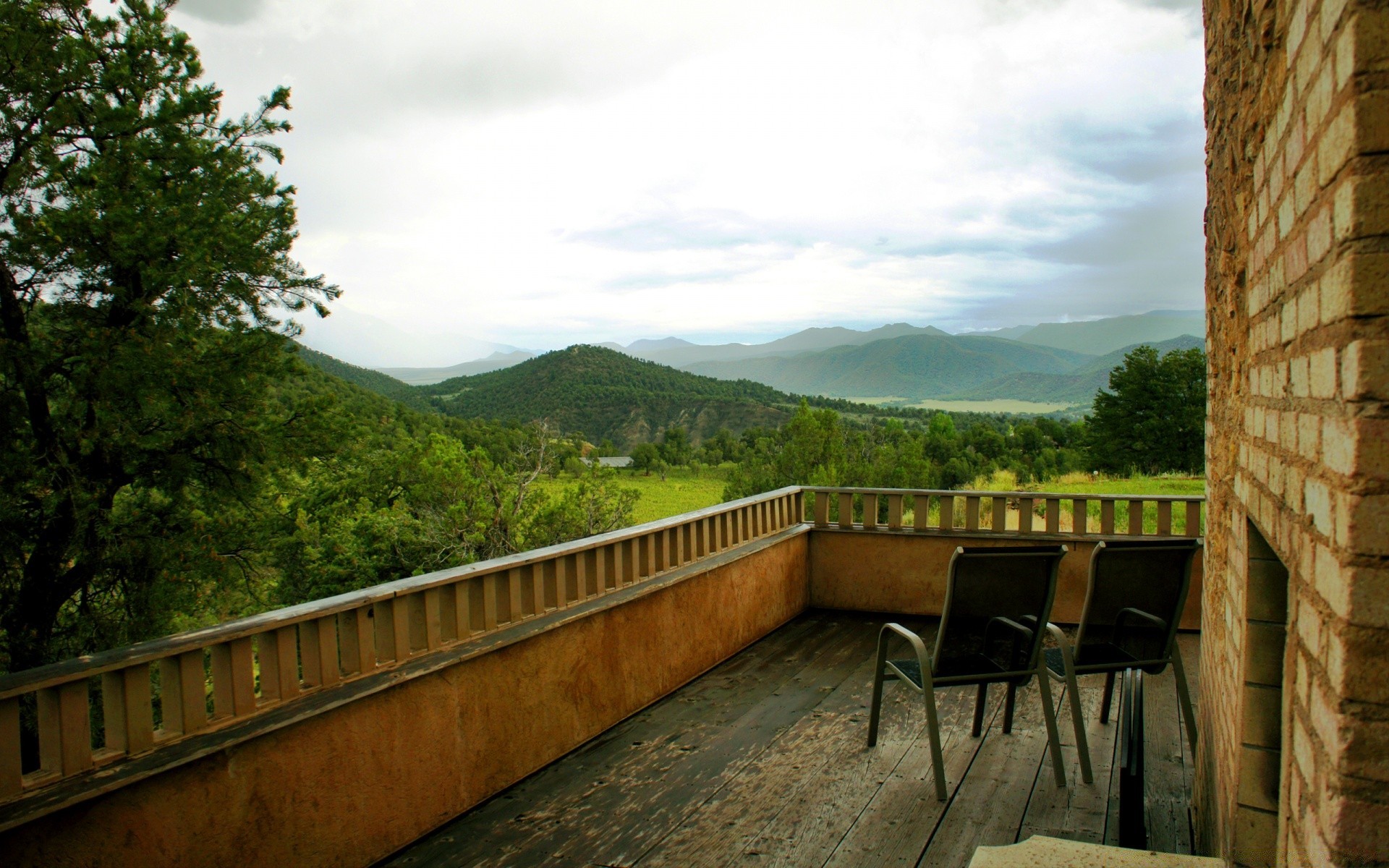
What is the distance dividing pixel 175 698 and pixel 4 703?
0.37 m

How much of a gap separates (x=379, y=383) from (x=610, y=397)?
1086 centimetres

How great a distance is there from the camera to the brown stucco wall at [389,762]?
1.97m

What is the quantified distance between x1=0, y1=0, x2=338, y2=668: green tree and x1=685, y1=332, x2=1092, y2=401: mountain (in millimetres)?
64124

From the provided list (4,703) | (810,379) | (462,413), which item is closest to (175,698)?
(4,703)

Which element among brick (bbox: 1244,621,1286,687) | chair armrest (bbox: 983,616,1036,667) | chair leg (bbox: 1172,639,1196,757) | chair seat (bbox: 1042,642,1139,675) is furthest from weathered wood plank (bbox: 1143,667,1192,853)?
brick (bbox: 1244,621,1286,687)

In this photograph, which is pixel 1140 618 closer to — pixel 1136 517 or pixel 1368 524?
pixel 1136 517

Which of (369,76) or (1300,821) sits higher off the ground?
(369,76)

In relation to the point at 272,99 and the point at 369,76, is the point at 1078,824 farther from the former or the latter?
the point at 369,76

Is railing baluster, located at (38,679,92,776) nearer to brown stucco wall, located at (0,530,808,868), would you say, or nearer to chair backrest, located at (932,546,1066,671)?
brown stucco wall, located at (0,530,808,868)

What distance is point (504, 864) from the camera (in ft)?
8.43

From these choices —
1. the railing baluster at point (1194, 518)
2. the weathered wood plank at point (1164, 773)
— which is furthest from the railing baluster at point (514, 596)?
the railing baluster at point (1194, 518)

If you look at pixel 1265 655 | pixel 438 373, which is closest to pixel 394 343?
pixel 438 373

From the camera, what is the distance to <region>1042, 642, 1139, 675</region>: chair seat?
3.17 metres

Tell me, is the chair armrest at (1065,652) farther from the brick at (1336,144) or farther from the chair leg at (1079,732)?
the brick at (1336,144)
